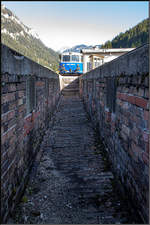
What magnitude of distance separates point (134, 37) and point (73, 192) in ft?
300

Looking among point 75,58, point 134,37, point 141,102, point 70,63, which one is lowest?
point 141,102

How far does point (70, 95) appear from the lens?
1986 cm

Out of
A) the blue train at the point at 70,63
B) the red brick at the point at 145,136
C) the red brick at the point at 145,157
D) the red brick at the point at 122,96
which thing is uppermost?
the blue train at the point at 70,63

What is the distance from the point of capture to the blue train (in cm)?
2158

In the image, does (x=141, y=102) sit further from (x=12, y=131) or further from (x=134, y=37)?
(x=134, y=37)

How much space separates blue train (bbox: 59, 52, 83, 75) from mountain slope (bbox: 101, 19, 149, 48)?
6045cm

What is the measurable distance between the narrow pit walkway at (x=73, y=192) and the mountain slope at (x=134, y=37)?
78043 millimetres

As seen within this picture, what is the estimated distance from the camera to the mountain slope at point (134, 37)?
78.4 meters

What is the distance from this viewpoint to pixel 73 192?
3727 mm

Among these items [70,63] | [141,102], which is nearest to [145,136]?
[141,102]

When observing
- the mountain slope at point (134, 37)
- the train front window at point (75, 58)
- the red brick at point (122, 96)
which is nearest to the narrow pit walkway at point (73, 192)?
the red brick at point (122, 96)

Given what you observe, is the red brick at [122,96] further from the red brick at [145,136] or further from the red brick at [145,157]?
the red brick at [145,157]

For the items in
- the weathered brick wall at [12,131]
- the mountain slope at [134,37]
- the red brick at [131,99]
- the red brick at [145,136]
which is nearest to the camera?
the red brick at [145,136]

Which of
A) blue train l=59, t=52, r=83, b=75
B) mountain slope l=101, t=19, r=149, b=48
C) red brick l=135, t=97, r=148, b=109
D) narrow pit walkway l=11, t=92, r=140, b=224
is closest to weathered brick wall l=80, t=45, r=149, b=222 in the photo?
red brick l=135, t=97, r=148, b=109
